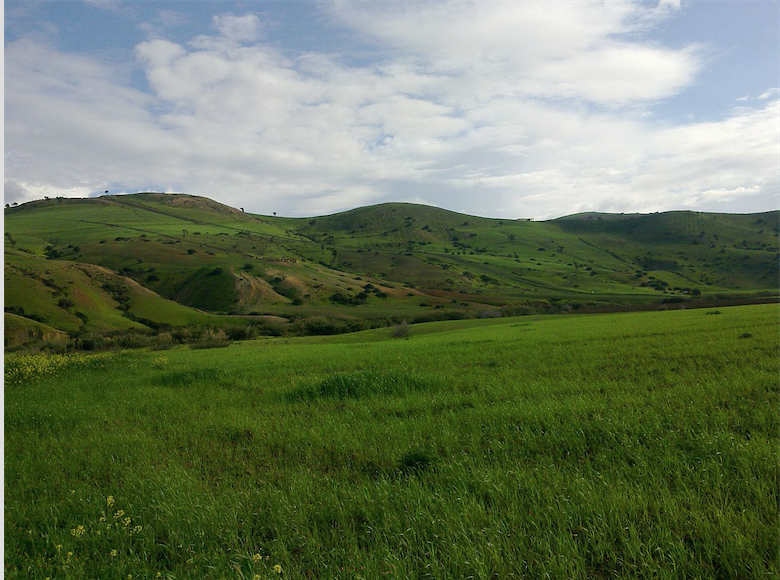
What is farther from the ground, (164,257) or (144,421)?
(164,257)

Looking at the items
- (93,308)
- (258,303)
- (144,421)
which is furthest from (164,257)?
(144,421)

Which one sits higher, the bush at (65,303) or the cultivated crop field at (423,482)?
the bush at (65,303)

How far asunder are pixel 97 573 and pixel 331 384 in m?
7.59

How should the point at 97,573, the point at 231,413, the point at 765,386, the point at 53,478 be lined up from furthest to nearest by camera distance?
1. the point at 231,413
2. the point at 765,386
3. the point at 53,478
4. the point at 97,573

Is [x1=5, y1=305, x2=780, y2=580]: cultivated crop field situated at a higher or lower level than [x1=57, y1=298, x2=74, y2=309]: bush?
lower

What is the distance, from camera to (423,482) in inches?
233

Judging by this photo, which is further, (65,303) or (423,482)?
(65,303)

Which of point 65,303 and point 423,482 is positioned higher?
point 65,303

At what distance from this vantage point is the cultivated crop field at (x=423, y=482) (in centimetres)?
435

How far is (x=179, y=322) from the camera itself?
279 ft

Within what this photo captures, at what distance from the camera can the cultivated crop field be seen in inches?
171

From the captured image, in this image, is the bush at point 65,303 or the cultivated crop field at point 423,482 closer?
the cultivated crop field at point 423,482

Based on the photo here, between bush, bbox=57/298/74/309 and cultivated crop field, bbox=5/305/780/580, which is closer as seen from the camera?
cultivated crop field, bbox=5/305/780/580

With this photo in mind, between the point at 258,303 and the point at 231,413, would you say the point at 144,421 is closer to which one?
the point at 231,413
